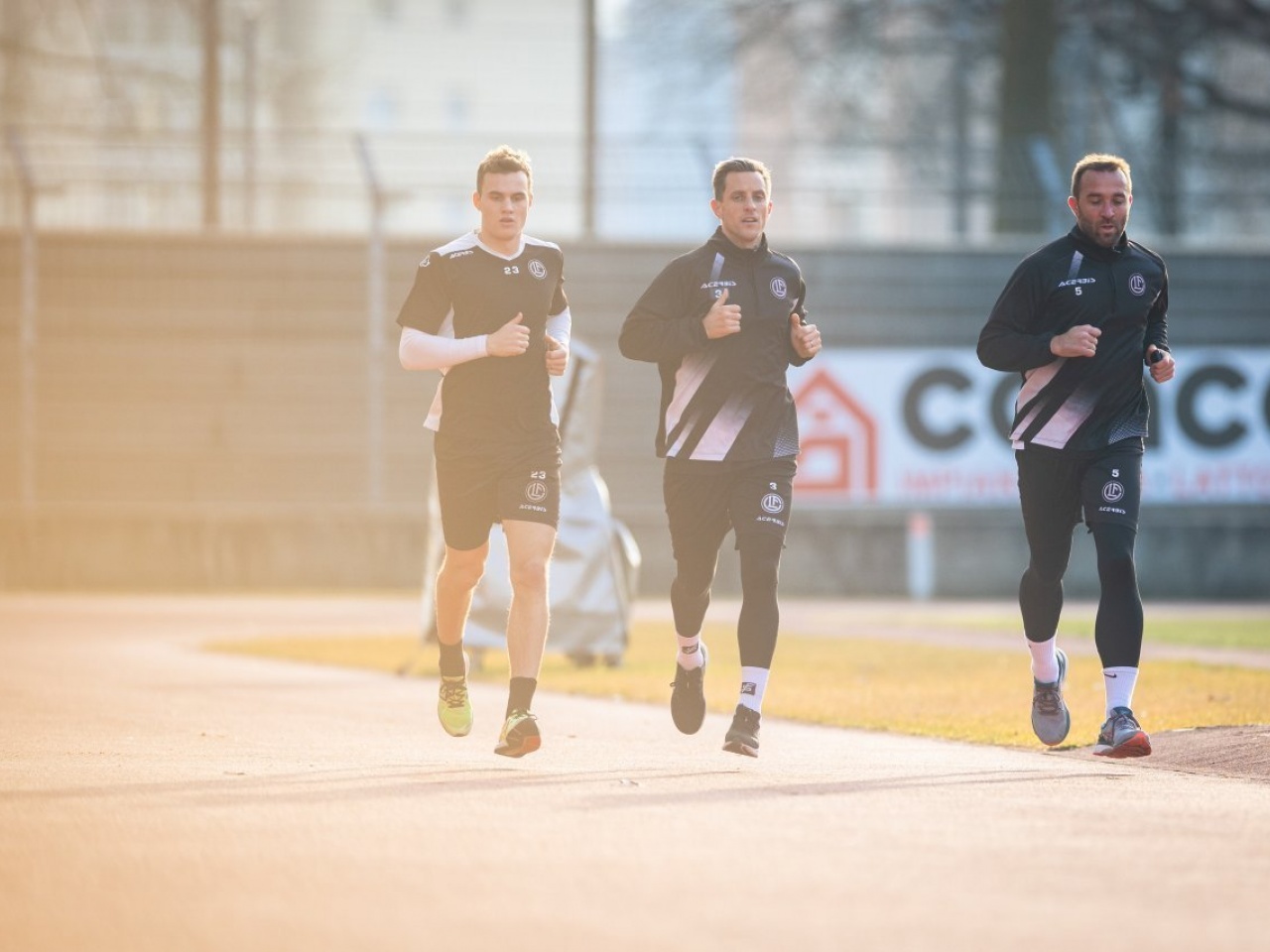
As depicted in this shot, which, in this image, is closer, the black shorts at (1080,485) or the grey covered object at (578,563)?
the black shorts at (1080,485)

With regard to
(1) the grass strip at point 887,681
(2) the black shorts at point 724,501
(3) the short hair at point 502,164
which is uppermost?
(3) the short hair at point 502,164

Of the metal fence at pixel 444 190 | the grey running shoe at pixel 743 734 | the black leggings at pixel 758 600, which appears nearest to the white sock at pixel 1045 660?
the black leggings at pixel 758 600

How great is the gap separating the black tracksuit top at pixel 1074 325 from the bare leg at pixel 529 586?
174 centimetres

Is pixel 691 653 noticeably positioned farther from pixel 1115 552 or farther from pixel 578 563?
pixel 578 563

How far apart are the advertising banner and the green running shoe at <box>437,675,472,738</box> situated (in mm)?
17860

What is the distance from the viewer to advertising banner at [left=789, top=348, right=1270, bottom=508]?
27.0 m

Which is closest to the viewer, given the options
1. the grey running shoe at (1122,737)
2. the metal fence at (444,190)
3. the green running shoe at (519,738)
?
the green running shoe at (519,738)

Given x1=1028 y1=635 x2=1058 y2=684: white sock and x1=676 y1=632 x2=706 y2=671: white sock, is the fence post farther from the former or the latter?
x1=1028 y1=635 x2=1058 y2=684: white sock

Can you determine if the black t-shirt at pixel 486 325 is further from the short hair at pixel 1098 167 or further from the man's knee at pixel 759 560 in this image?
the short hair at pixel 1098 167

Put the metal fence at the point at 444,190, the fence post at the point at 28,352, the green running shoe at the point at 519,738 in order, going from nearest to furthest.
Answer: the green running shoe at the point at 519,738
the metal fence at the point at 444,190
the fence post at the point at 28,352

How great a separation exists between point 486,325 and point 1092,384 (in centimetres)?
216

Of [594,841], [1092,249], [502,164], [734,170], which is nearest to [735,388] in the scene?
[734,170]

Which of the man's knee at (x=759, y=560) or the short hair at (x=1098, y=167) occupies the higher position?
the short hair at (x=1098, y=167)

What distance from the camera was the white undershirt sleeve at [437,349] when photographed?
851 cm
